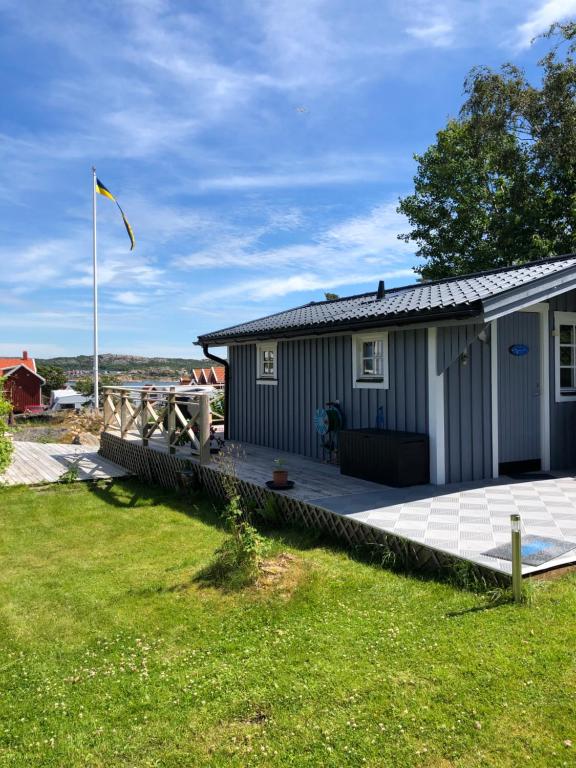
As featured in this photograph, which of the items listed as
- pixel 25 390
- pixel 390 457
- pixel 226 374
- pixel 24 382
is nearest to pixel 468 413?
pixel 390 457

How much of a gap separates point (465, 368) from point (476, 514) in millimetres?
2199

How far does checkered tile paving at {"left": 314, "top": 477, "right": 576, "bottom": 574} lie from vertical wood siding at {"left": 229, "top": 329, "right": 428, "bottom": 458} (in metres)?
1.17

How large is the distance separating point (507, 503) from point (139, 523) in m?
4.41

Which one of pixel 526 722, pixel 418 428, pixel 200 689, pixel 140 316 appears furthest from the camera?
pixel 140 316

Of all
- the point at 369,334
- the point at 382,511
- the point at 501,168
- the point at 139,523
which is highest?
the point at 501,168

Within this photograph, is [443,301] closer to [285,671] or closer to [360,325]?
[360,325]

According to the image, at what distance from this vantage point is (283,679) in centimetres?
294

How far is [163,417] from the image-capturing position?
962cm

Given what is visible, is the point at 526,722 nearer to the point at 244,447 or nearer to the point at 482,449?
the point at 482,449

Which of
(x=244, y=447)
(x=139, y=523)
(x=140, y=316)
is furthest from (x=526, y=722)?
(x=140, y=316)

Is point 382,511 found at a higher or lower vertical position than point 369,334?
lower

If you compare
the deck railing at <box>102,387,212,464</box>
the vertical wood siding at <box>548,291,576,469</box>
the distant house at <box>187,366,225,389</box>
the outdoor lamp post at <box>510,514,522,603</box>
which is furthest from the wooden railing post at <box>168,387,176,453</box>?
the distant house at <box>187,366,225,389</box>

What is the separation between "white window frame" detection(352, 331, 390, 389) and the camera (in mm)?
7441

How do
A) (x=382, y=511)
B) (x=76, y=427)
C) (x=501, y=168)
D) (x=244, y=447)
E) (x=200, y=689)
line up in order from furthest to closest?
(x=501, y=168) → (x=76, y=427) → (x=244, y=447) → (x=382, y=511) → (x=200, y=689)
